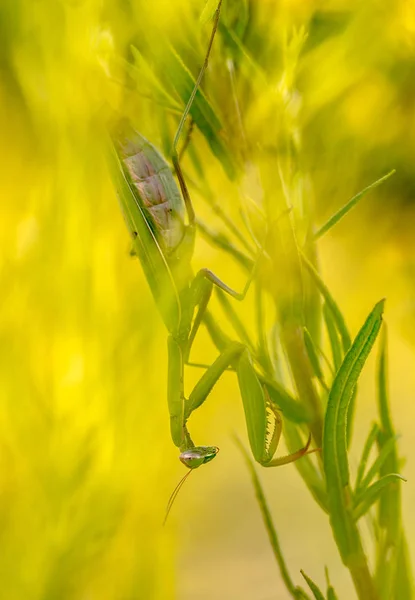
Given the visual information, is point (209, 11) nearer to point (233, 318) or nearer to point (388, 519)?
point (233, 318)

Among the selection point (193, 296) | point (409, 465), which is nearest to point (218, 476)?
point (409, 465)

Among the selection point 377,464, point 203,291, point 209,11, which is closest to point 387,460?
point 377,464

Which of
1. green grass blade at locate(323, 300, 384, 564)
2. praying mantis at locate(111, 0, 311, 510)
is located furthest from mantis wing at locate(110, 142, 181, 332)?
green grass blade at locate(323, 300, 384, 564)

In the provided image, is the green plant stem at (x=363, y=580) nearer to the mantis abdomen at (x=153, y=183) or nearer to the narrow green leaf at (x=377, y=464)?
the narrow green leaf at (x=377, y=464)

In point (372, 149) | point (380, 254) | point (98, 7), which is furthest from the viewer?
point (380, 254)

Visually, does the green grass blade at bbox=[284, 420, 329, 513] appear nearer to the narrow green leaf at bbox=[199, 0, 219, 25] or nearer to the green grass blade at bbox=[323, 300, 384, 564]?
the green grass blade at bbox=[323, 300, 384, 564]

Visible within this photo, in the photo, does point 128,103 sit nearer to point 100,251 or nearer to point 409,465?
point 100,251

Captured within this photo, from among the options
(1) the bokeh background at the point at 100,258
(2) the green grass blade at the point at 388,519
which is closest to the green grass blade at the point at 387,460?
(2) the green grass blade at the point at 388,519
